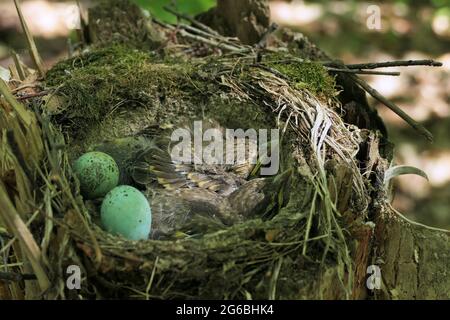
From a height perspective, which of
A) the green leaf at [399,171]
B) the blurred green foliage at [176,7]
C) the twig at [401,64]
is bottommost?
the green leaf at [399,171]

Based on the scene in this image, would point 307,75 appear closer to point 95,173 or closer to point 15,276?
point 95,173

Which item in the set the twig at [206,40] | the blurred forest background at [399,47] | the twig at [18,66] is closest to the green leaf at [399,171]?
the twig at [206,40]

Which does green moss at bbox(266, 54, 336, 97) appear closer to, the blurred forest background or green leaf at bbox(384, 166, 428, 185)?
green leaf at bbox(384, 166, 428, 185)

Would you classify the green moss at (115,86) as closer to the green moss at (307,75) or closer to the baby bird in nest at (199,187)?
the baby bird in nest at (199,187)

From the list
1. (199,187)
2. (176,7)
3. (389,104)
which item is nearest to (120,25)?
(176,7)

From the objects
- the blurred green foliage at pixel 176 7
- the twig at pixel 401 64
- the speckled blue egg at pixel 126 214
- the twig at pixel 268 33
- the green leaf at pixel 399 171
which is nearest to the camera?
the speckled blue egg at pixel 126 214
